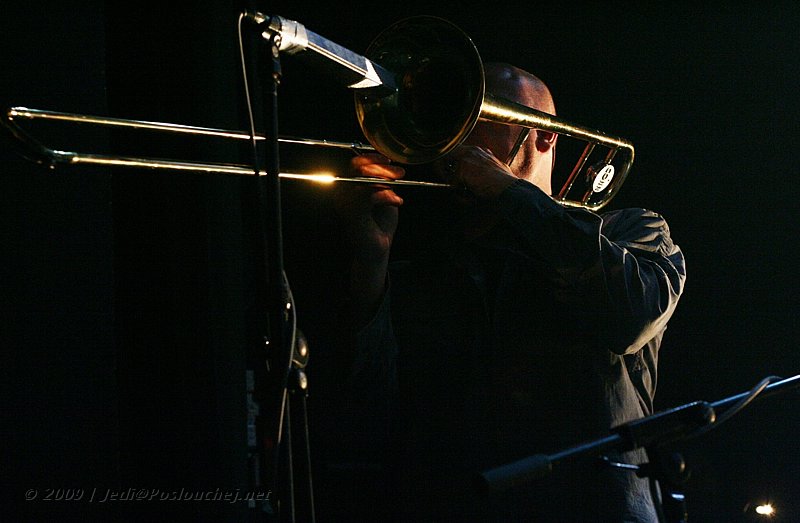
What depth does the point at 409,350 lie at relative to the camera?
7.79 feet

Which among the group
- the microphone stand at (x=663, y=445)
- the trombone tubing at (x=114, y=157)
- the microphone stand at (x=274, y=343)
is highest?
the trombone tubing at (x=114, y=157)

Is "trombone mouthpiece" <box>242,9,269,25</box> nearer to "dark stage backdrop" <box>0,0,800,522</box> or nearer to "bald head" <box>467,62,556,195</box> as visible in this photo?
"dark stage backdrop" <box>0,0,800,522</box>

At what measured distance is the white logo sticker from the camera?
253 centimetres

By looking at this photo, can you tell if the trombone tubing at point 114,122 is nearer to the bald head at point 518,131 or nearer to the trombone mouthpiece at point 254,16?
the trombone mouthpiece at point 254,16

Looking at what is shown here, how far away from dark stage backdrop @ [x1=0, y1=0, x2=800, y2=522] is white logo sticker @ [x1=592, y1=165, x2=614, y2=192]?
31cm

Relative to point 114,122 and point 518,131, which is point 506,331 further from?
point 114,122

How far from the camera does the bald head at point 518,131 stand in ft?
7.92

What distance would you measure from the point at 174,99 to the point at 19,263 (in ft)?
2.27

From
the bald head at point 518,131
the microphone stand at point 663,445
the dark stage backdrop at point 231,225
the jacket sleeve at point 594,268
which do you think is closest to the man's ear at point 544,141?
the bald head at point 518,131

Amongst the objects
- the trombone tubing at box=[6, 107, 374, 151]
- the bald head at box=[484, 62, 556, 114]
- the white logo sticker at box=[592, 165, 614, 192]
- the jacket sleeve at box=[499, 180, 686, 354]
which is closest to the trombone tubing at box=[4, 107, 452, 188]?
the trombone tubing at box=[6, 107, 374, 151]

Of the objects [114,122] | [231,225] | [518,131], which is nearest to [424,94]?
[518,131]

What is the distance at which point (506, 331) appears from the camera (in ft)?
7.23

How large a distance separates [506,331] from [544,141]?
2.48 feet

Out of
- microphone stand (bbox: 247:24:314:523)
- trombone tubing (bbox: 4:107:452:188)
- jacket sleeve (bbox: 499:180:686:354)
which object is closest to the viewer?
microphone stand (bbox: 247:24:314:523)
